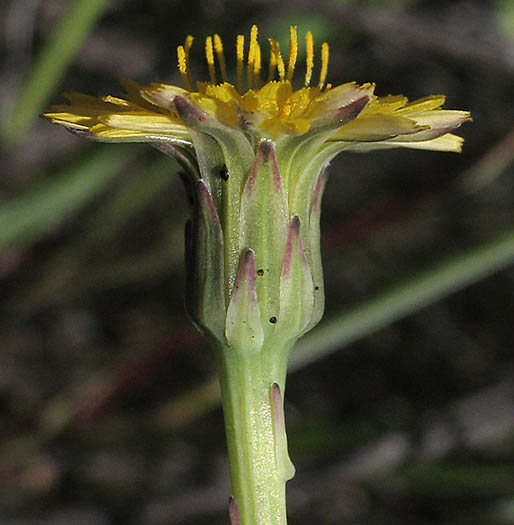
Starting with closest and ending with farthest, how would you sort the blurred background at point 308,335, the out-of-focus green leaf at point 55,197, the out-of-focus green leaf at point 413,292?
the out-of-focus green leaf at point 413,292 → the blurred background at point 308,335 → the out-of-focus green leaf at point 55,197

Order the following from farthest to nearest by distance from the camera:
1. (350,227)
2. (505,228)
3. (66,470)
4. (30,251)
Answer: (30,251) → (350,227) → (66,470) → (505,228)

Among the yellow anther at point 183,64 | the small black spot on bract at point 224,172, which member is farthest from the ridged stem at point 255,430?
the yellow anther at point 183,64

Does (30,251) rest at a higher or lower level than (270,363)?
higher

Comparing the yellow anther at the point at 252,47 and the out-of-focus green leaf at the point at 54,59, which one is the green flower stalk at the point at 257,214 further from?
the out-of-focus green leaf at the point at 54,59

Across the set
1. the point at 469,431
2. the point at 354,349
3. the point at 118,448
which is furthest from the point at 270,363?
the point at 354,349

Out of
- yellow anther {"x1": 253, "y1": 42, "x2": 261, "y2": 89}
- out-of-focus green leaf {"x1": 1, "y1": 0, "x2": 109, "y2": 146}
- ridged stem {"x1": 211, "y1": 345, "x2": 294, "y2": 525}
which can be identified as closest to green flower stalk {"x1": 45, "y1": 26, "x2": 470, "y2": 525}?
ridged stem {"x1": 211, "y1": 345, "x2": 294, "y2": 525}

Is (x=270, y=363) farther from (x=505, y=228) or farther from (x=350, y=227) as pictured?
(x=350, y=227)
